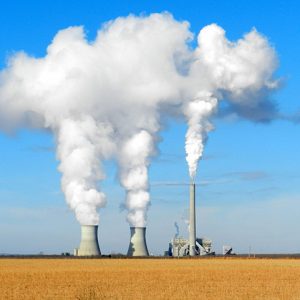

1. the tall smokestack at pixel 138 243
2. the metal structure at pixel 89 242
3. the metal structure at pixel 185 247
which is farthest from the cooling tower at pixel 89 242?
the metal structure at pixel 185 247

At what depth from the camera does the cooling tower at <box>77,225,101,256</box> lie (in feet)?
364

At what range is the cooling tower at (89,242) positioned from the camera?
111 meters

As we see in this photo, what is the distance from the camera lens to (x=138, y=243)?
121m

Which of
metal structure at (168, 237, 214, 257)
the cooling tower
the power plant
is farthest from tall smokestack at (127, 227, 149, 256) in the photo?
metal structure at (168, 237, 214, 257)

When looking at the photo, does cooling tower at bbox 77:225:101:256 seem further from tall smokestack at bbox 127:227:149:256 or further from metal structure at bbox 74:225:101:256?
tall smokestack at bbox 127:227:149:256

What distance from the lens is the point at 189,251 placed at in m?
135

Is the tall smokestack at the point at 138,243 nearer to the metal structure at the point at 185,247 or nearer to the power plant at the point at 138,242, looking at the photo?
the power plant at the point at 138,242

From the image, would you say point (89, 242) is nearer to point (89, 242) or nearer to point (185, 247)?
point (89, 242)

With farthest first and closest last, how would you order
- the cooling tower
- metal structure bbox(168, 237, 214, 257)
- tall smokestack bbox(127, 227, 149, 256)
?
metal structure bbox(168, 237, 214, 257), tall smokestack bbox(127, 227, 149, 256), the cooling tower

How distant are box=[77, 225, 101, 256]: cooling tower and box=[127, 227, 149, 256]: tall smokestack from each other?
8.55 m

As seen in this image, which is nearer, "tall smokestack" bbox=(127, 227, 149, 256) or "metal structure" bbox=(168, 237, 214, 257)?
"tall smokestack" bbox=(127, 227, 149, 256)

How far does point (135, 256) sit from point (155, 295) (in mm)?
88151

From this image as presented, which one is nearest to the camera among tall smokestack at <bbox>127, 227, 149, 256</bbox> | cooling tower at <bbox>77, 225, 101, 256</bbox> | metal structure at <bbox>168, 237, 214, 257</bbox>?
cooling tower at <bbox>77, 225, 101, 256</bbox>

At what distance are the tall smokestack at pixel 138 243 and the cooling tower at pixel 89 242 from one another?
337 inches
